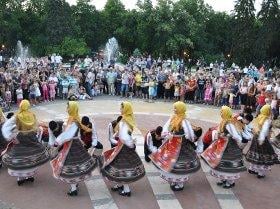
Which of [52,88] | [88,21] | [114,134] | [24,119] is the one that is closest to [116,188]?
[114,134]

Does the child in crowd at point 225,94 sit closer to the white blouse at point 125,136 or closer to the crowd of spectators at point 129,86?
the crowd of spectators at point 129,86

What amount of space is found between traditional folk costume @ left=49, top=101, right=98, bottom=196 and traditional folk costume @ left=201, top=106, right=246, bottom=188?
8.11 ft

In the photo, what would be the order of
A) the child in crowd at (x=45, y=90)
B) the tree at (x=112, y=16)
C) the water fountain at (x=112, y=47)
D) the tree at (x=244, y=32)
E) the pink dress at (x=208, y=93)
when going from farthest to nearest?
the tree at (x=112, y=16)
the water fountain at (x=112, y=47)
the tree at (x=244, y=32)
the pink dress at (x=208, y=93)
the child in crowd at (x=45, y=90)

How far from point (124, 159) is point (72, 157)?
97 cm

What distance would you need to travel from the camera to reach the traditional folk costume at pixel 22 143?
9078 millimetres

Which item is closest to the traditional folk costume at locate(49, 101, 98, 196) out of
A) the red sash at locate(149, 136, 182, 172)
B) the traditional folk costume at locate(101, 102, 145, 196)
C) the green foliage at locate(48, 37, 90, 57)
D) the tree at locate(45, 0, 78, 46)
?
the traditional folk costume at locate(101, 102, 145, 196)

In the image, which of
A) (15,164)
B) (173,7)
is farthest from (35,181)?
(173,7)

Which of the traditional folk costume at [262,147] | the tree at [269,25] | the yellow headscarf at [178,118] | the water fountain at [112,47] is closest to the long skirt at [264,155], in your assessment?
the traditional folk costume at [262,147]

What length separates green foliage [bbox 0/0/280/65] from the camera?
35.0 m

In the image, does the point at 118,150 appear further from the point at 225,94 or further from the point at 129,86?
the point at 129,86

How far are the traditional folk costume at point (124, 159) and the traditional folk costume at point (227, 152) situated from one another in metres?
1.60

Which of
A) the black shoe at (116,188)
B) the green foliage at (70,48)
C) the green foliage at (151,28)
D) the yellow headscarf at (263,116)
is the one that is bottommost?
the black shoe at (116,188)

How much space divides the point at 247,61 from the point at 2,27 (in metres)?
19.3

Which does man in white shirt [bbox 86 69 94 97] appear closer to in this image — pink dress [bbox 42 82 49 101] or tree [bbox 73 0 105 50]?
pink dress [bbox 42 82 49 101]
